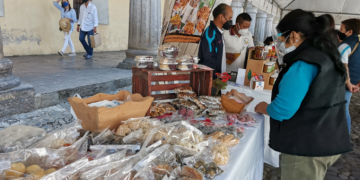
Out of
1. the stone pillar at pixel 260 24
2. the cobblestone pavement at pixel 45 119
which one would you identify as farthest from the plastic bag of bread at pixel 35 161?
the stone pillar at pixel 260 24

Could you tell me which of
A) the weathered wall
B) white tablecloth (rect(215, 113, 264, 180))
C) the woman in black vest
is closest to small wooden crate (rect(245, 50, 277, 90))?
white tablecloth (rect(215, 113, 264, 180))

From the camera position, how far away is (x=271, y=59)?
3.58 m

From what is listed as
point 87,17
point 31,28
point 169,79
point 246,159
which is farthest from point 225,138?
point 31,28

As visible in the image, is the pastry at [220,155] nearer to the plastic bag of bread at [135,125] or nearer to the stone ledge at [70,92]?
the plastic bag of bread at [135,125]

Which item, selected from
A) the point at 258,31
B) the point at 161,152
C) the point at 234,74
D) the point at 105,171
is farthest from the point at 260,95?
the point at 258,31

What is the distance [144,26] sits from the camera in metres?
5.45

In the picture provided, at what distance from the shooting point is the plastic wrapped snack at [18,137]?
1.17 metres

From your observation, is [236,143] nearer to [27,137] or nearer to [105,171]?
[105,171]

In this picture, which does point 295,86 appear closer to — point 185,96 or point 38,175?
point 185,96

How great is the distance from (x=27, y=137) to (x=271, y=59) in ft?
10.6

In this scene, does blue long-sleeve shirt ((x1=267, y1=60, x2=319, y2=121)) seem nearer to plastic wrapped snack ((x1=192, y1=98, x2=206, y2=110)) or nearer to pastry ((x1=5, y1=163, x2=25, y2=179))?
plastic wrapped snack ((x1=192, y1=98, x2=206, y2=110))

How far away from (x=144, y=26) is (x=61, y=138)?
447cm

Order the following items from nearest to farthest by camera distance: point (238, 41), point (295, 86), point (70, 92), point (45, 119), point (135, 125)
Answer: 1. point (295, 86)
2. point (135, 125)
3. point (45, 119)
4. point (70, 92)
5. point (238, 41)

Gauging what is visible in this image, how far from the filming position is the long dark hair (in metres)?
1.43
